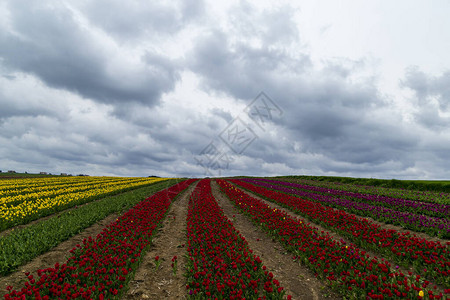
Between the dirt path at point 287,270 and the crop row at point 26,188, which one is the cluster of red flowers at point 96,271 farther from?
the crop row at point 26,188

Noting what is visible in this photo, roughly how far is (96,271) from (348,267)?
726cm

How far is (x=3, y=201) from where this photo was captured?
16.7m

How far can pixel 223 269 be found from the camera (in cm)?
562

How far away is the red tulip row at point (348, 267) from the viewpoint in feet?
16.6

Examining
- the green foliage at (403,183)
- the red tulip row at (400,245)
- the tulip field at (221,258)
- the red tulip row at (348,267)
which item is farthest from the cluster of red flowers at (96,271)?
the green foliage at (403,183)

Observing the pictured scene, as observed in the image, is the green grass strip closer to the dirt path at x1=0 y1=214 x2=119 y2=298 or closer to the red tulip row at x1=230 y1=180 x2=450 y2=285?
the dirt path at x1=0 y1=214 x2=119 y2=298

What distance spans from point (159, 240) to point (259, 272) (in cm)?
527

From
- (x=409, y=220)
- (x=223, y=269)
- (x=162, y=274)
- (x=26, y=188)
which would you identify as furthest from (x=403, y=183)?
(x=26, y=188)

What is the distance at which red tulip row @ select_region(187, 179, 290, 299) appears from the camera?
16.7ft

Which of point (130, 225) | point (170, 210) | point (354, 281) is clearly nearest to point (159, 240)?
point (130, 225)

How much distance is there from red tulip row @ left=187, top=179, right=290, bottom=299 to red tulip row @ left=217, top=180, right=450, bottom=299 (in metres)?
1.74

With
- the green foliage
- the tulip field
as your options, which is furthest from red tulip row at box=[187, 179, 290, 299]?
the green foliage

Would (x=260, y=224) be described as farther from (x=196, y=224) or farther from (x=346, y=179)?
(x=346, y=179)

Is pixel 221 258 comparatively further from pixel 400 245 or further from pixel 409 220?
pixel 409 220
